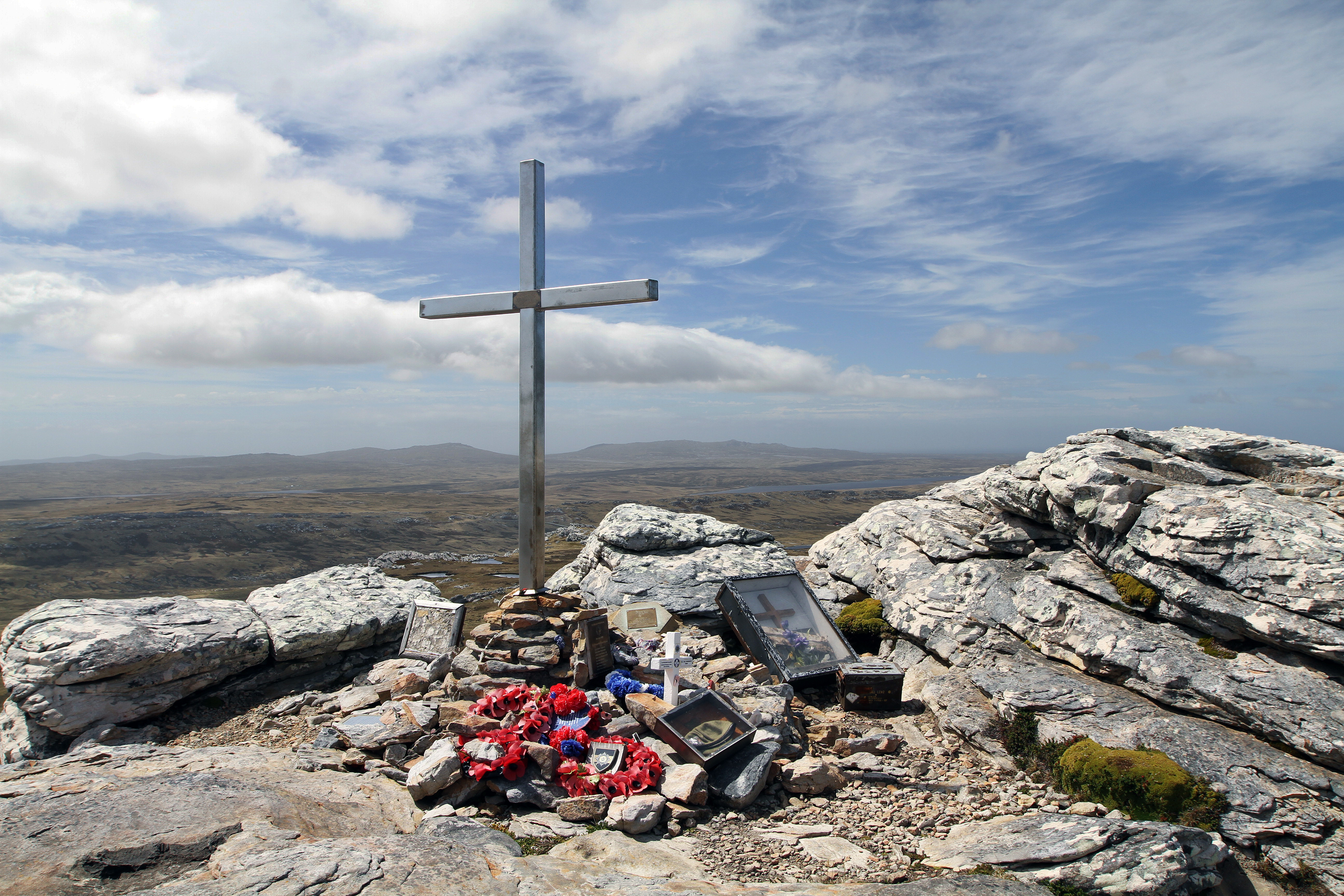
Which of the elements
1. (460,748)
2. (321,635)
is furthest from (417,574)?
(460,748)

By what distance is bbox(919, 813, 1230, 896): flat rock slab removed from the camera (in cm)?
546

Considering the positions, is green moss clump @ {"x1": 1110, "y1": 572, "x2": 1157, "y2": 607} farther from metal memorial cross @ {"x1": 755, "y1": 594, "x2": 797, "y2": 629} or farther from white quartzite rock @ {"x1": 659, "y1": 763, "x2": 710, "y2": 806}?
white quartzite rock @ {"x1": 659, "y1": 763, "x2": 710, "y2": 806}

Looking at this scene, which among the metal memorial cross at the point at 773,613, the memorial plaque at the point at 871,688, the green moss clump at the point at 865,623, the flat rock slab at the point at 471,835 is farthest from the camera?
the green moss clump at the point at 865,623

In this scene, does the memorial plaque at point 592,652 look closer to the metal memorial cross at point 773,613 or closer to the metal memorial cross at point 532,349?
the metal memorial cross at point 532,349

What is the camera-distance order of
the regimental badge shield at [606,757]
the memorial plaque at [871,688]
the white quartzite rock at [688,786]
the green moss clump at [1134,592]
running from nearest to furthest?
the white quartzite rock at [688,786], the regimental badge shield at [606,757], the green moss clump at [1134,592], the memorial plaque at [871,688]

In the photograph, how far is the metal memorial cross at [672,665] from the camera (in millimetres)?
8539

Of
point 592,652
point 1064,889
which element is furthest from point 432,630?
point 1064,889

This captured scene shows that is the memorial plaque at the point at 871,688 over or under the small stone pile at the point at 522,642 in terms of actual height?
under

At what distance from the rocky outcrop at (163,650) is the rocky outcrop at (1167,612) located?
9.15m

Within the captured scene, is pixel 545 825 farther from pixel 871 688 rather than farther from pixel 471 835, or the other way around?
pixel 871 688

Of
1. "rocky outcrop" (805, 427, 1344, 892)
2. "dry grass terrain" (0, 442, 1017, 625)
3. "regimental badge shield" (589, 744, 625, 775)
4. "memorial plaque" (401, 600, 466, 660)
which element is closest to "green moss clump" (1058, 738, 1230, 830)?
"rocky outcrop" (805, 427, 1344, 892)

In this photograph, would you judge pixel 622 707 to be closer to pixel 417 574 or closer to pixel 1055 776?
pixel 1055 776

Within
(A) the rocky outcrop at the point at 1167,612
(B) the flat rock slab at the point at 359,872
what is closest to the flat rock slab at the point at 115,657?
(B) the flat rock slab at the point at 359,872

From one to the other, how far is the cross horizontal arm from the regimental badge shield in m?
5.75
